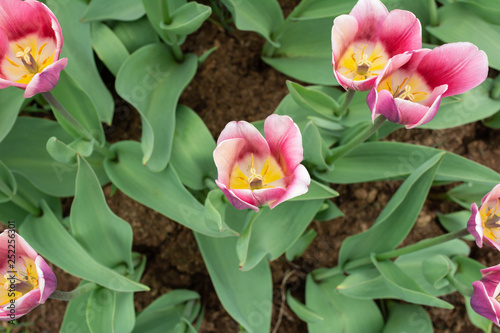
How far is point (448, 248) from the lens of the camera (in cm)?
171

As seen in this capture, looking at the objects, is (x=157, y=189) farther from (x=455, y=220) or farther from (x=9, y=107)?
(x=455, y=220)

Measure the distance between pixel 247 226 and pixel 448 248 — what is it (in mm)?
826

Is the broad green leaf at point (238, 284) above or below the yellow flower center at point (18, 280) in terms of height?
below

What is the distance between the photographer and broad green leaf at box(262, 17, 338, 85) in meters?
1.76

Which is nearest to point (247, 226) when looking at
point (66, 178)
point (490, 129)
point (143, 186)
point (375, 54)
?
point (143, 186)

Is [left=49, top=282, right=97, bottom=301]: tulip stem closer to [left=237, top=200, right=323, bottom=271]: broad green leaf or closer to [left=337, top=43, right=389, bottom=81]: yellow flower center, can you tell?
[left=237, top=200, right=323, bottom=271]: broad green leaf

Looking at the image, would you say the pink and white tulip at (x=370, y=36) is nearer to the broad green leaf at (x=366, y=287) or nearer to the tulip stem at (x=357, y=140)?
the tulip stem at (x=357, y=140)

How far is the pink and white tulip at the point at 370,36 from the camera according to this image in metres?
1.08

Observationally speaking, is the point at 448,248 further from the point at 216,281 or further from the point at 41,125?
the point at 41,125

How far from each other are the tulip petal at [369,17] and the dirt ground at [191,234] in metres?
0.82

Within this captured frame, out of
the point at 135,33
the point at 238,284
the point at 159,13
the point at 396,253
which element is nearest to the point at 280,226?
the point at 238,284

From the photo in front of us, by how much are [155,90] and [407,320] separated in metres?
1.22

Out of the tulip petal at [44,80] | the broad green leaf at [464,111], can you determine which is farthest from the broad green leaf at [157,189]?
the broad green leaf at [464,111]

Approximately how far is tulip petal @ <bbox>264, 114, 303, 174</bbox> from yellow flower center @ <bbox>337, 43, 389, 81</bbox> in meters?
0.28
